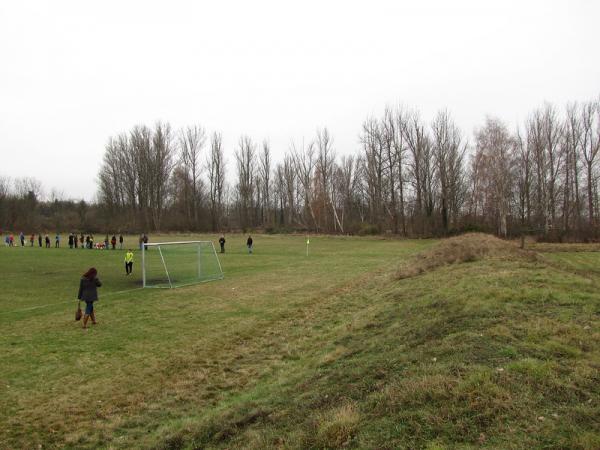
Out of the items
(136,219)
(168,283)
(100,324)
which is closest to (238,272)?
(168,283)

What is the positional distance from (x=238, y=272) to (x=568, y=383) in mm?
22434

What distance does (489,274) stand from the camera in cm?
1283

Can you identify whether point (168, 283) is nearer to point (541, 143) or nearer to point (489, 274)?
point (489, 274)

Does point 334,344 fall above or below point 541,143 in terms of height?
below

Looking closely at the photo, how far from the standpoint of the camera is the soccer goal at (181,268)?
74.7 ft

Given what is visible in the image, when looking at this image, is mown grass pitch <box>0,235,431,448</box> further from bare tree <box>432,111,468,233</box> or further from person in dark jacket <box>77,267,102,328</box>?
bare tree <box>432,111,468,233</box>

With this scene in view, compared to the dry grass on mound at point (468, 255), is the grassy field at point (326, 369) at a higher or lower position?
lower

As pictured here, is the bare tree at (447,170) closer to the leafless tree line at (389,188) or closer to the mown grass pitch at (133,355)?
the leafless tree line at (389,188)

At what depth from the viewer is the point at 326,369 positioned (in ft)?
25.3

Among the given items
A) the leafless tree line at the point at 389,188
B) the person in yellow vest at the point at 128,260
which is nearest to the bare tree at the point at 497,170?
the leafless tree line at the point at 389,188

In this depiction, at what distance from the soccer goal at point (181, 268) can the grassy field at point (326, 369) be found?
247 inches

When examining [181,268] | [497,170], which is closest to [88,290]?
[181,268]

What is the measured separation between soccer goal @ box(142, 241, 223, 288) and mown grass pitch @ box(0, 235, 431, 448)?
2.17 metres

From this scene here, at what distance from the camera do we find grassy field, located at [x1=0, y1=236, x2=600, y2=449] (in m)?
4.54
